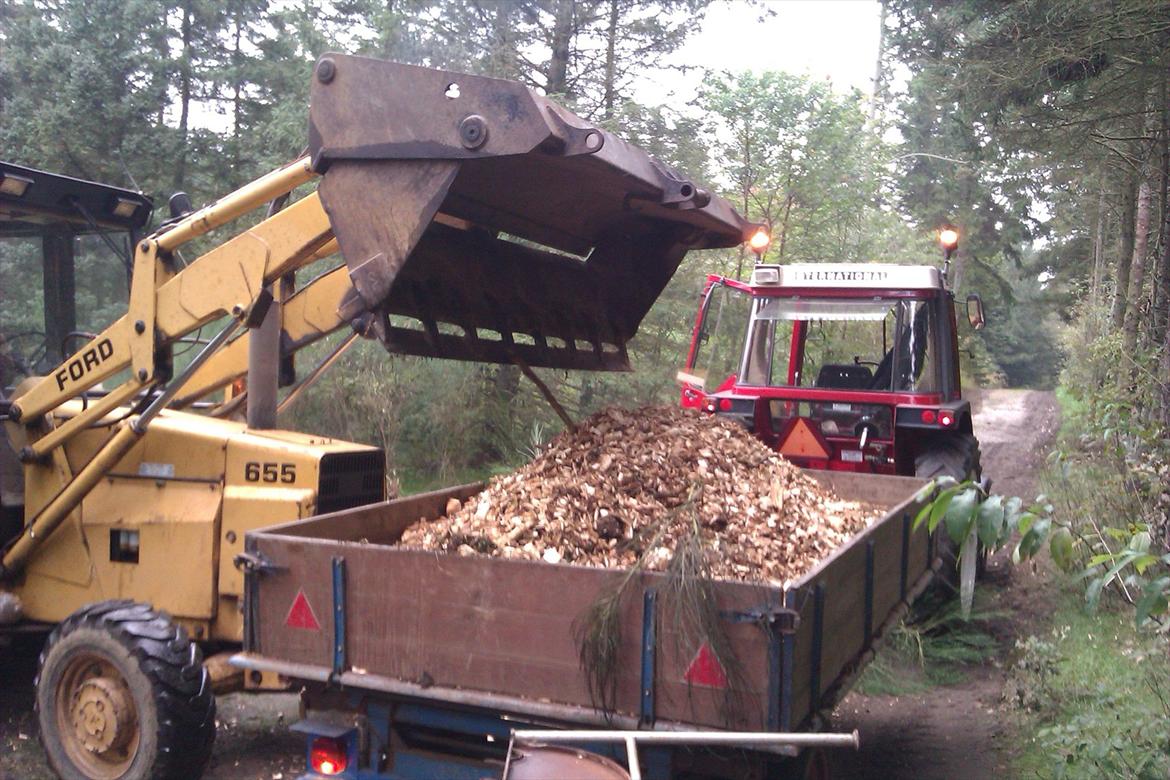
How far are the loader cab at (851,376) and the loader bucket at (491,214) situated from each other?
2206 millimetres

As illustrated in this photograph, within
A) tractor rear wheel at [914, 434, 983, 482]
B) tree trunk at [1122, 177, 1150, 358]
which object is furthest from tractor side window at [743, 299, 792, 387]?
tree trunk at [1122, 177, 1150, 358]

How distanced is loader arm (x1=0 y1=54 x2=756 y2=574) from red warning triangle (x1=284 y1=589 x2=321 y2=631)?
3.39 feet

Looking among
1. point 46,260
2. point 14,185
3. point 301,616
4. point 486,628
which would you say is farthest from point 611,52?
point 486,628

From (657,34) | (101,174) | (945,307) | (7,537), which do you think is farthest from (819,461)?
(101,174)

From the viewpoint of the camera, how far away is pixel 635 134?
492 inches

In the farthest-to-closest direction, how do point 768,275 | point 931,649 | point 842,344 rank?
1. point 842,344
2. point 768,275
3. point 931,649

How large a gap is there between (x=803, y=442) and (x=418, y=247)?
13.2 feet

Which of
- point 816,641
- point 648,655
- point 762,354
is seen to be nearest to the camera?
point 648,655

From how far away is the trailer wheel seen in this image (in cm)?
454

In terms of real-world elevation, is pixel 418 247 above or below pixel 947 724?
above

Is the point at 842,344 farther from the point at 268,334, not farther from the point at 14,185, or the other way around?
the point at 14,185

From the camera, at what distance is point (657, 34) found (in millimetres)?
13391

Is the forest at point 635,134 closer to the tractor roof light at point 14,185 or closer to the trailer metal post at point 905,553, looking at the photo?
the tractor roof light at point 14,185

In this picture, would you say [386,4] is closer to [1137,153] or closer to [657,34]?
[657,34]
